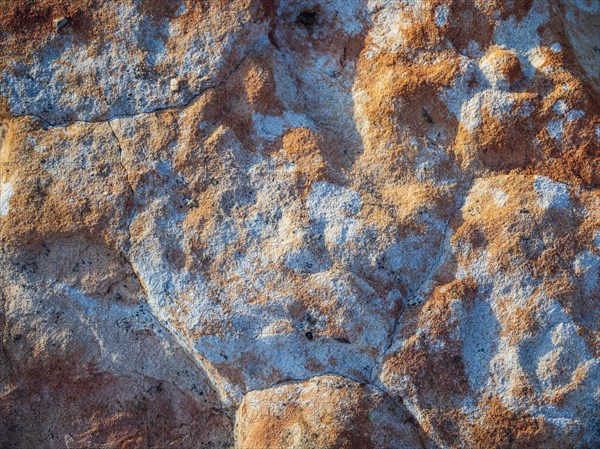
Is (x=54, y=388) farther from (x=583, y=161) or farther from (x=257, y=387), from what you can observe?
(x=583, y=161)

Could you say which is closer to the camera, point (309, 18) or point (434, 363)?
point (434, 363)

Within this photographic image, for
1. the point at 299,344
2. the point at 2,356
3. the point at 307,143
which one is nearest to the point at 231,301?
the point at 299,344

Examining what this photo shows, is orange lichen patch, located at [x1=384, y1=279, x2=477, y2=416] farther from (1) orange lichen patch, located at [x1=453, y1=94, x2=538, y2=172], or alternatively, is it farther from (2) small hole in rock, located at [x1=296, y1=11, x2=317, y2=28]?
(2) small hole in rock, located at [x1=296, y1=11, x2=317, y2=28]

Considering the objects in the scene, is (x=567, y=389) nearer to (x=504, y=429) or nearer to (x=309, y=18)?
(x=504, y=429)

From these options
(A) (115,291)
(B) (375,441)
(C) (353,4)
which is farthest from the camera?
(C) (353,4)

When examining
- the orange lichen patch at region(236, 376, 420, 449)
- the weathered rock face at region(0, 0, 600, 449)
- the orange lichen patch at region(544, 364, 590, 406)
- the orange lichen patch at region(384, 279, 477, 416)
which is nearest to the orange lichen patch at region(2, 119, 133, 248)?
the weathered rock face at region(0, 0, 600, 449)

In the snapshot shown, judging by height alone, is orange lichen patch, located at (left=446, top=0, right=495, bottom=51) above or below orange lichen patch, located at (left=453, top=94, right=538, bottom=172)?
above

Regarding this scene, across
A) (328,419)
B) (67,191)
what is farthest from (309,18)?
(328,419)
